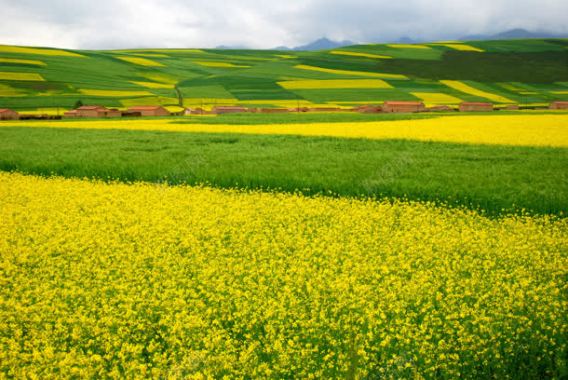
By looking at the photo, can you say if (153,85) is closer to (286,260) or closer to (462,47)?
(462,47)

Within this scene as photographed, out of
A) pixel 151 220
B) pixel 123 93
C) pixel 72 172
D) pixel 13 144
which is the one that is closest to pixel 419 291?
pixel 151 220

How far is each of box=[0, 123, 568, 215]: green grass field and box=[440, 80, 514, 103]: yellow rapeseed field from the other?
65.1 metres

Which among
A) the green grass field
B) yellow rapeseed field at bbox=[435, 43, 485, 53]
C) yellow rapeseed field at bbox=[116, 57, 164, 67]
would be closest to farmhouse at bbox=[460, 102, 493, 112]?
the green grass field

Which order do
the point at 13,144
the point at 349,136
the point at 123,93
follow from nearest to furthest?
the point at 13,144
the point at 349,136
the point at 123,93

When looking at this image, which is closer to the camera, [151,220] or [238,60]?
[151,220]

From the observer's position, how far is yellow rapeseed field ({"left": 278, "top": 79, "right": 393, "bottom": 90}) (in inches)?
3666

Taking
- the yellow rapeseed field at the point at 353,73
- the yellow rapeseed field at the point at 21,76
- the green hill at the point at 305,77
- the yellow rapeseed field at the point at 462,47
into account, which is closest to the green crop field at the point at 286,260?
the green hill at the point at 305,77

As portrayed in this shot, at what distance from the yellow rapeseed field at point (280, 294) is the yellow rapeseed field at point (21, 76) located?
291 feet

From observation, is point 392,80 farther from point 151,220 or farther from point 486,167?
point 151,220

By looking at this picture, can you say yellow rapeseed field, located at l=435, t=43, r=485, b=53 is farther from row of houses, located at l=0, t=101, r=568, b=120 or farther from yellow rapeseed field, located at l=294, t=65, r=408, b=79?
row of houses, located at l=0, t=101, r=568, b=120

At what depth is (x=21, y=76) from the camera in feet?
298

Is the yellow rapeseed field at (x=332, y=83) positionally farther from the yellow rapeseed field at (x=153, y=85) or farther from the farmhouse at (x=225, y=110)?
the farmhouse at (x=225, y=110)

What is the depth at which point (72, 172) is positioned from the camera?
1847cm

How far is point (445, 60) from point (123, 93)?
251 feet
